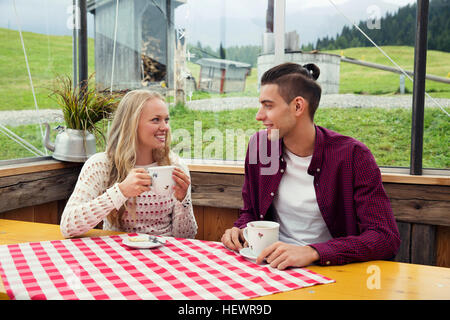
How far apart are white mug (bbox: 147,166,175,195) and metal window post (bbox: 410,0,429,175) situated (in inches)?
58.4

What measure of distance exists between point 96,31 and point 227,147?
4.21ft

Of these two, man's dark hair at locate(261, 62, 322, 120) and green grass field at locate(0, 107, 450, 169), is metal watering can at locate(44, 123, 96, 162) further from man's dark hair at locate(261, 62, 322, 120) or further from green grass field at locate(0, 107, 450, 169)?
man's dark hair at locate(261, 62, 322, 120)

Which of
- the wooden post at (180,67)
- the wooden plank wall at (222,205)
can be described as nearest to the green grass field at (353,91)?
the wooden plank wall at (222,205)

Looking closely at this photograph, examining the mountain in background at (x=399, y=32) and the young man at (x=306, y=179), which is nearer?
the young man at (x=306, y=179)

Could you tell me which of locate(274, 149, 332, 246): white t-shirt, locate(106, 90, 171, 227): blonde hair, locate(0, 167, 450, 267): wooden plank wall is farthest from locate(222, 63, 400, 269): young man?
locate(0, 167, 450, 267): wooden plank wall

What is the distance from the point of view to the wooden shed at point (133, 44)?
301cm

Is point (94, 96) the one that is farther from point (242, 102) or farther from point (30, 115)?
point (242, 102)

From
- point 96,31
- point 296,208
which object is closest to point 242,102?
point 96,31

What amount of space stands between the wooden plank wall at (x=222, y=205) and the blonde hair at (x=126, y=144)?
2.42ft

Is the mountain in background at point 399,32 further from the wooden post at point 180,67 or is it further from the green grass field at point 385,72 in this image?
the wooden post at point 180,67

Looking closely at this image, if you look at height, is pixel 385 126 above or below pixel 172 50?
below

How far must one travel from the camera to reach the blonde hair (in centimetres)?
176

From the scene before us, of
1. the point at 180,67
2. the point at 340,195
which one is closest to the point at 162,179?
the point at 340,195
